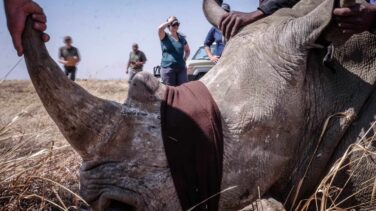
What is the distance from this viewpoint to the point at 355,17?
253 cm

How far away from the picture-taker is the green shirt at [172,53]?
10258mm

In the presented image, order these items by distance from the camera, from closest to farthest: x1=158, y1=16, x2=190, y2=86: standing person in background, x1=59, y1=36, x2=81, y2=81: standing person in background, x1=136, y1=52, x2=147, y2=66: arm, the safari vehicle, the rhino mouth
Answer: the rhino mouth → x1=158, y1=16, x2=190, y2=86: standing person in background → the safari vehicle → x1=59, y1=36, x2=81, y2=81: standing person in background → x1=136, y1=52, x2=147, y2=66: arm

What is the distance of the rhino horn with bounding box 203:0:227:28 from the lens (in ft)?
12.2

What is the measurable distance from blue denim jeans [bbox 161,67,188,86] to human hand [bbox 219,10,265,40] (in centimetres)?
695

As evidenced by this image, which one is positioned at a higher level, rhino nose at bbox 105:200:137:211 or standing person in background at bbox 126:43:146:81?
rhino nose at bbox 105:200:137:211

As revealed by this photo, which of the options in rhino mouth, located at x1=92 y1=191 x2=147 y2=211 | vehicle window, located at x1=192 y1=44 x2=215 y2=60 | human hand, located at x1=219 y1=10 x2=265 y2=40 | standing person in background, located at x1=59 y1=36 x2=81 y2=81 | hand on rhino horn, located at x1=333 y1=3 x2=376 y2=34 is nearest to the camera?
rhino mouth, located at x1=92 y1=191 x2=147 y2=211

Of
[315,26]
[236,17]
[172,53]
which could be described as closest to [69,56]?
[172,53]

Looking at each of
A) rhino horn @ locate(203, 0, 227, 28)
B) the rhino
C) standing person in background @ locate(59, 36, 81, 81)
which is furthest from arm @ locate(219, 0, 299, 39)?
standing person in background @ locate(59, 36, 81, 81)

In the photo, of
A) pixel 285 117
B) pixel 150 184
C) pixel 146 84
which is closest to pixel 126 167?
pixel 150 184

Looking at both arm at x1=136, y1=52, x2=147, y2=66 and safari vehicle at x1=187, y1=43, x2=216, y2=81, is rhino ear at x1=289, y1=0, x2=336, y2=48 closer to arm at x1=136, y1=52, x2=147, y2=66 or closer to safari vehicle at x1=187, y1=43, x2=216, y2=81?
safari vehicle at x1=187, y1=43, x2=216, y2=81

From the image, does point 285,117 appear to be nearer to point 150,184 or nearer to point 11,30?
point 150,184

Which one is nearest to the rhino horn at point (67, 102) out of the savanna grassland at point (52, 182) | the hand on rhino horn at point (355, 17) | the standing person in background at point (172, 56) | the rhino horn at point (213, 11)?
the savanna grassland at point (52, 182)

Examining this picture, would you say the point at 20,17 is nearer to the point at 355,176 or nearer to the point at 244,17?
the point at 244,17

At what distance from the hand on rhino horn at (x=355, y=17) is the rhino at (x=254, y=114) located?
0.17 ft
